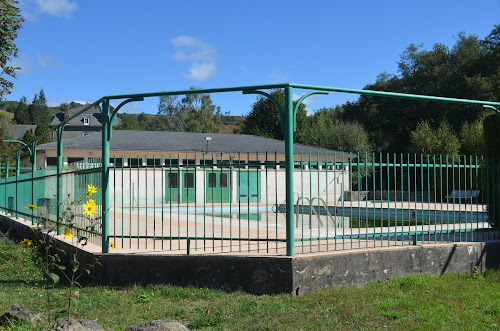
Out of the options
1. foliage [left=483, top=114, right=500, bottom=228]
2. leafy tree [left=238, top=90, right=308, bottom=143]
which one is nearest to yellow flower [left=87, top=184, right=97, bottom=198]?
foliage [left=483, top=114, right=500, bottom=228]

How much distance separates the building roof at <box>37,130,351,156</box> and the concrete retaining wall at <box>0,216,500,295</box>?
24819 mm

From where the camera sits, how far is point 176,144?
36.2 meters

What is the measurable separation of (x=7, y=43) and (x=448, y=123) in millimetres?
36405

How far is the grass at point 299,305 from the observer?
5.38 metres

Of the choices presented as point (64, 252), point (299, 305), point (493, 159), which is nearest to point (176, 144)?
point (493, 159)

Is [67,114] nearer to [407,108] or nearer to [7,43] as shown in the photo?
[407,108]

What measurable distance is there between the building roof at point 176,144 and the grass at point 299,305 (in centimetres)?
2547

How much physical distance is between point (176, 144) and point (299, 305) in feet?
101

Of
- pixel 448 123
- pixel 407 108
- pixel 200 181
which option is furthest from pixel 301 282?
pixel 407 108

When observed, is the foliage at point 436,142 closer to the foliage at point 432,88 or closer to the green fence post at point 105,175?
the foliage at point 432,88

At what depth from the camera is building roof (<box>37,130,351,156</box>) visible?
3312 centimetres

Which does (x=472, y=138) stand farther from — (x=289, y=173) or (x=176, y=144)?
(x=289, y=173)

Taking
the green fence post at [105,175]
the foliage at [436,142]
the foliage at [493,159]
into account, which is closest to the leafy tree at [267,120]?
the foliage at [436,142]

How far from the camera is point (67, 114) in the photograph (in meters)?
82.5
